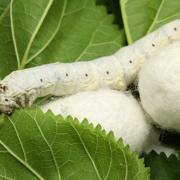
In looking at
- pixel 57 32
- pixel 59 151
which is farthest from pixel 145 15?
pixel 59 151

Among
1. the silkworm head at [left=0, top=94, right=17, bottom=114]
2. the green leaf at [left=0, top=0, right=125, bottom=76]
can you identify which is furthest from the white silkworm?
the green leaf at [left=0, top=0, right=125, bottom=76]

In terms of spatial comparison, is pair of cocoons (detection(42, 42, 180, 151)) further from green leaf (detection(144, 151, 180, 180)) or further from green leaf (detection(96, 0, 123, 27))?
green leaf (detection(96, 0, 123, 27))

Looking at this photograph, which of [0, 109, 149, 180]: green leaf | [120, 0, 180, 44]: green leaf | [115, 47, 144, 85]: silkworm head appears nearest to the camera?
[0, 109, 149, 180]: green leaf

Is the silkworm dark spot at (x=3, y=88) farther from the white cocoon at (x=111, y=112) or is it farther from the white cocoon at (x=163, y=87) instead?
the white cocoon at (x=163, y=87)

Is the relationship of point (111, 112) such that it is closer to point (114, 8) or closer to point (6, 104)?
point (6, 104)

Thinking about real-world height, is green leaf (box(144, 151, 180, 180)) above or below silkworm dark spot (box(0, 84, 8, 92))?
below
